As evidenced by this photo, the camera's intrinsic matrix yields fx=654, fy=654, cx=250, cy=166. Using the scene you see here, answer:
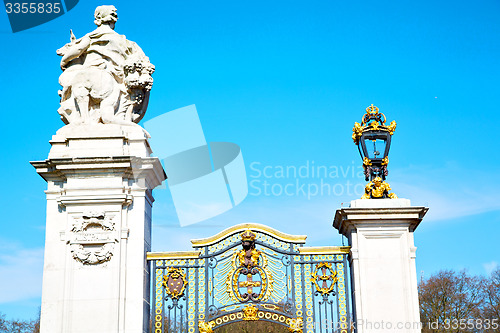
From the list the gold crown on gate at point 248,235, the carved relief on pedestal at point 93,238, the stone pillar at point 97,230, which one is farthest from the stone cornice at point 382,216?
the carved relief on pedestal at point 93,238

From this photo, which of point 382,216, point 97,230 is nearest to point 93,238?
point 97,230

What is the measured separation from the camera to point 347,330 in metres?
10.8

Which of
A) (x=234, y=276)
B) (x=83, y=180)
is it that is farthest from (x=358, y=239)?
(x=83, y=180)

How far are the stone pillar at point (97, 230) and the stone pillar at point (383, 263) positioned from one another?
346cm

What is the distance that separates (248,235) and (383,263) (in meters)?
2.31

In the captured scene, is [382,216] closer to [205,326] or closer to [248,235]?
[248,235]

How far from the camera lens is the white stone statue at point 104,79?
38.1ft

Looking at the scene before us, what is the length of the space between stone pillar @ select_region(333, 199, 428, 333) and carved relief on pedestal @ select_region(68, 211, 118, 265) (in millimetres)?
3838

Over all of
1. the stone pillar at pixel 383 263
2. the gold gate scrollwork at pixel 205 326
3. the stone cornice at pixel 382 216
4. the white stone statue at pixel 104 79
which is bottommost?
the gold gate scrollwork at pixel 205 326

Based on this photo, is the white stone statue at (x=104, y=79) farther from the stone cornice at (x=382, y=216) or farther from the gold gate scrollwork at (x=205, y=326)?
the stone cornice at (x=382, y=216)

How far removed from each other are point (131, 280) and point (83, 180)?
1.90 meters

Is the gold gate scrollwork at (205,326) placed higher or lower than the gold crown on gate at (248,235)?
lower

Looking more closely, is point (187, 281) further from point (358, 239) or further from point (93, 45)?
point (93, 45)

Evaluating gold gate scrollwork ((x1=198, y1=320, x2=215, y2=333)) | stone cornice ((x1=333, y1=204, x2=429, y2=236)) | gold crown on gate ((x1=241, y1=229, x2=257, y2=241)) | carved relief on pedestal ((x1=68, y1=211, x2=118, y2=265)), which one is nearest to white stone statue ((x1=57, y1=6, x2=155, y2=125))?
carved relief on pedestal ((x1=68, y1=211, x2=118, y2=265))
